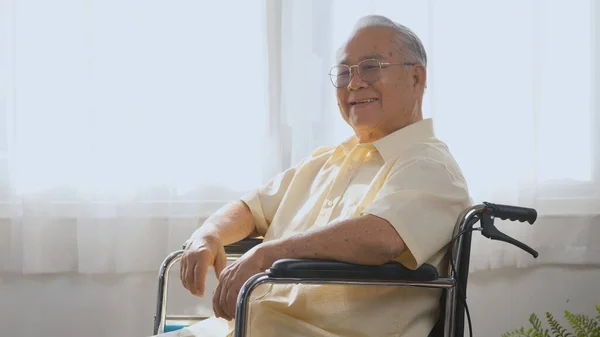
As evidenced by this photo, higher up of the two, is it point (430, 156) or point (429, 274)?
point (430, 156)

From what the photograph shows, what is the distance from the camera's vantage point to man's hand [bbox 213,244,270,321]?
1.59 meters

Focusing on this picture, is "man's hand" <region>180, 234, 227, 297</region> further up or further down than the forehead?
further down

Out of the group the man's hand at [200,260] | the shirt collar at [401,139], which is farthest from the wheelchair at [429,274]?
the man's hand at [200,260]

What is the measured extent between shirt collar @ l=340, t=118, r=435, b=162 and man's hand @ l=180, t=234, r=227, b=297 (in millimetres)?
440

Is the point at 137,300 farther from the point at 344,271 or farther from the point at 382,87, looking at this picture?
the point at 344,271

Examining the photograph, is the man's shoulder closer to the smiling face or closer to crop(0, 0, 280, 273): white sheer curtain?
the smiling face

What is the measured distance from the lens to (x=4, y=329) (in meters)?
2.73

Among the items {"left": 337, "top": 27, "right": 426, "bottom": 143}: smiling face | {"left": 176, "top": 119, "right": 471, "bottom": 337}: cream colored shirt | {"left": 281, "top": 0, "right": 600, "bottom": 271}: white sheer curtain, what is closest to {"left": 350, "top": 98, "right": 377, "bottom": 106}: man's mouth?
{"left": 337, "top": 27, "right": 426, "bottom": 143}: smiling face

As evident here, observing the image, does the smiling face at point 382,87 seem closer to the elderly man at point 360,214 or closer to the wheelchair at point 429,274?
the elderly man at point 360,214

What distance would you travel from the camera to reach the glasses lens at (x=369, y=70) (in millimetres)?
1902

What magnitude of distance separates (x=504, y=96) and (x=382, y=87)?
0.91 m

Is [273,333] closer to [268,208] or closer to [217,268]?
[217,268]

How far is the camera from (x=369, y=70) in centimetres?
192

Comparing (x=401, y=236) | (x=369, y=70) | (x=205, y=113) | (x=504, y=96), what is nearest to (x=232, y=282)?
(x=401, y=236)
